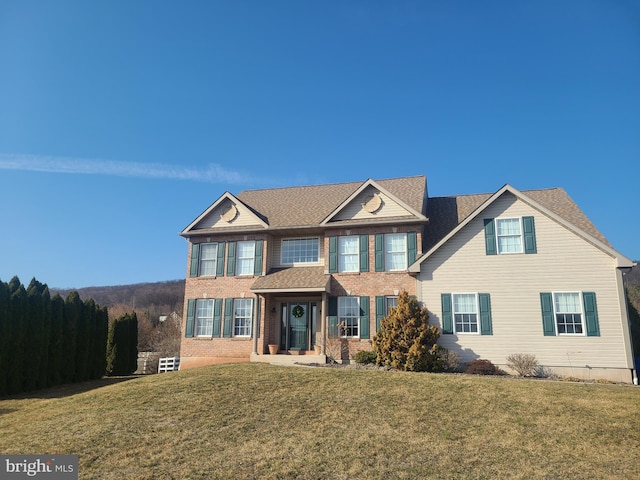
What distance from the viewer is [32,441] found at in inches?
379

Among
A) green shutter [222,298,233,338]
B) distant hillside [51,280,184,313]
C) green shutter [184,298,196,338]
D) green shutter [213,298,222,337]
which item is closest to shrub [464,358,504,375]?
green shutter [222,298,233,338]

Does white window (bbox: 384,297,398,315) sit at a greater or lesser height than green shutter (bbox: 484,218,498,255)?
lesser

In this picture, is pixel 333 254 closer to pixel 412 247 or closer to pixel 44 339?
pixel 412 247

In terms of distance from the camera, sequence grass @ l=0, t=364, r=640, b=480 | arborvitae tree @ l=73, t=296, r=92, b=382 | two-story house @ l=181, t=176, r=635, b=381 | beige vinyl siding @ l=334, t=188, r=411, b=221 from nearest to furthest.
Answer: grass @ l=0, t=364, r=640, b=480, two-story house @ l=181, t=176, r=635, b=381, arborvitae tree @ l=73, t=296, r=92, b=382, beige vinyl siding @ l=334, t=188, r=411, b=221

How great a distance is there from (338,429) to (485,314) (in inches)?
412

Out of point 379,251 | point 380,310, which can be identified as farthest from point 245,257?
point 380,310

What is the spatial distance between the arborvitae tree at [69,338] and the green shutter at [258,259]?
335 inches

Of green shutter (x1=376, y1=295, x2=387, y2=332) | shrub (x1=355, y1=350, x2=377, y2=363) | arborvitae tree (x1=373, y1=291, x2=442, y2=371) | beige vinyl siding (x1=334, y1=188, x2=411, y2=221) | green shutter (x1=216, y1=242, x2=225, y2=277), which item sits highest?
beige vinyl siding (x1=334, y1=188, x2=411, y2=221)

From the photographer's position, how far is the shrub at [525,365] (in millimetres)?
17141

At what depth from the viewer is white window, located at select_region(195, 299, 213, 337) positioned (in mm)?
22578

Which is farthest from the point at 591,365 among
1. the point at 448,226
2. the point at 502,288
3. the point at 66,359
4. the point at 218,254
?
the point at 66,359

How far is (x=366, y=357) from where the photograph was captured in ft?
63.0

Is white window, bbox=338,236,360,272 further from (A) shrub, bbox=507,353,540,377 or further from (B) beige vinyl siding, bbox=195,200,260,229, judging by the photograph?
(A) shrub, bbox=507,353,540,377

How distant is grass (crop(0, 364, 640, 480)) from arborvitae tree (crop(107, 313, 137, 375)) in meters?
9.52
